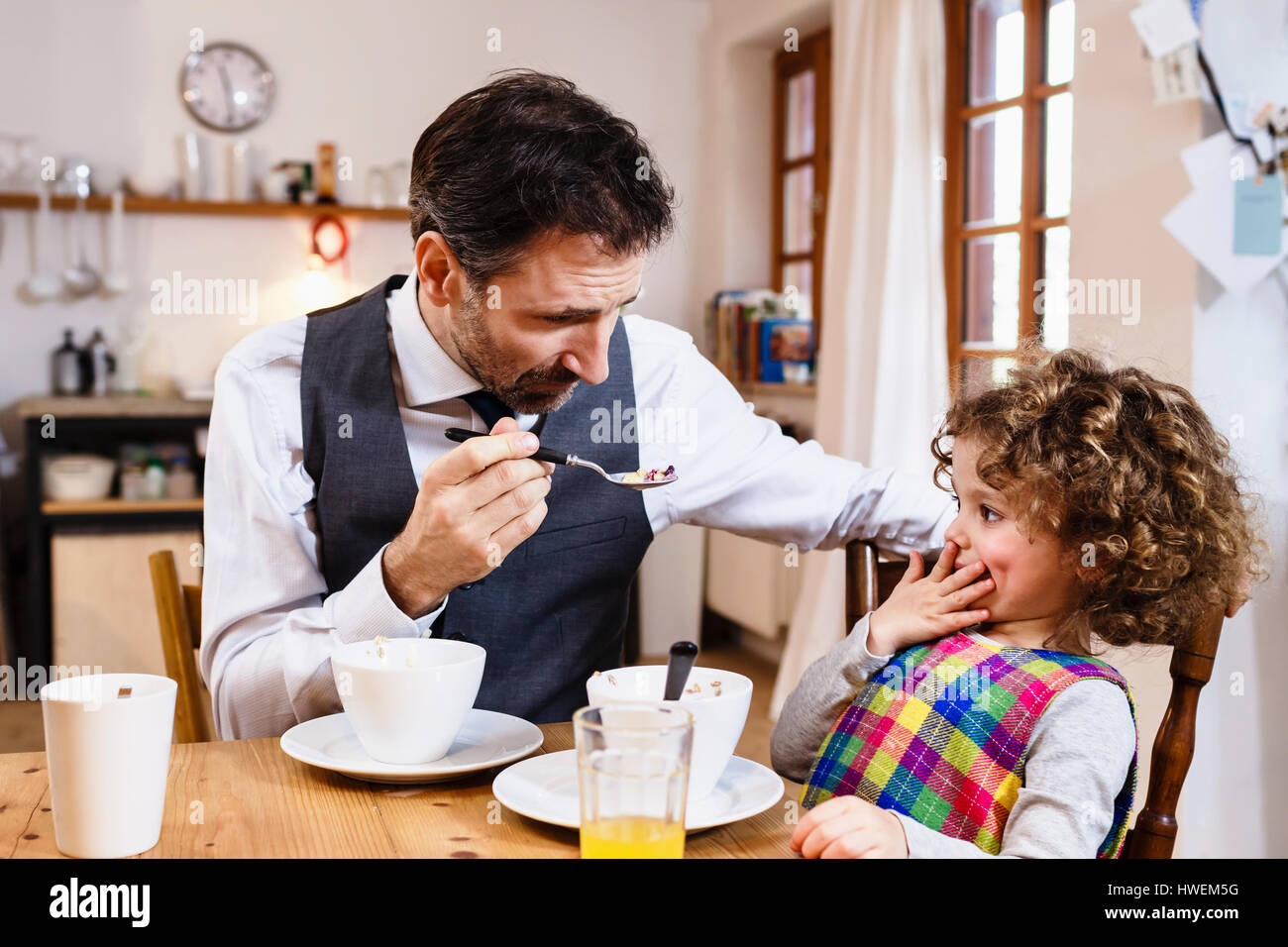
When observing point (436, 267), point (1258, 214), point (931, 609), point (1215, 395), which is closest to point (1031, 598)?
point (931, 609)

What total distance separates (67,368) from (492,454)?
3.67 meters

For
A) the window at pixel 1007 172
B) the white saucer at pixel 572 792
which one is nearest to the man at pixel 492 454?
the white saucer at pixel 572 792

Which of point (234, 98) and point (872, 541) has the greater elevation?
point (234, 98)

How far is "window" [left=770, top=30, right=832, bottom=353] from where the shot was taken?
4.24 metres

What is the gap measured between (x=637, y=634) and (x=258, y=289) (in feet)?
6.47

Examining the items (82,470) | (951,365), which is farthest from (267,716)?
(82,470)

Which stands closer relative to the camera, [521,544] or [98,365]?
[521,544]

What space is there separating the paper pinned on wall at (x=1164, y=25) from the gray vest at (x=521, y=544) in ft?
4.27

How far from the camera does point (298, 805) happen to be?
901 millimetres

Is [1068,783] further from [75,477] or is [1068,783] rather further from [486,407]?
[75,477]

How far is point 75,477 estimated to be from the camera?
382 cm

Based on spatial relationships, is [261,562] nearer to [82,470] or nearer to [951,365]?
[951,365]

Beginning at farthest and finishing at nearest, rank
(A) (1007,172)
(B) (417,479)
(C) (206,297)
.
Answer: (C) (206,297) → (A) (1007,172) → (B) (417,479)
